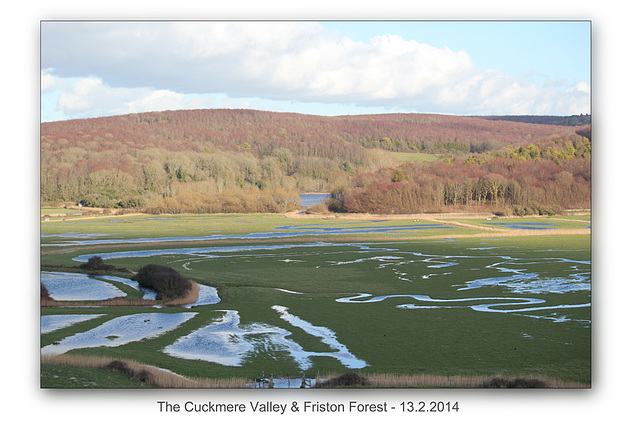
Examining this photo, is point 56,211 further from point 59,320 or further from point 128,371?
point 128,371

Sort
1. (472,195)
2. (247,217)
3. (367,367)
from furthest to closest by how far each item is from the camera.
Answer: (247,217) < (472,195) < (367,367)

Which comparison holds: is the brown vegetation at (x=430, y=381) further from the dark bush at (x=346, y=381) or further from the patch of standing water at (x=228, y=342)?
the patch of standing water at (x=228, y=342)

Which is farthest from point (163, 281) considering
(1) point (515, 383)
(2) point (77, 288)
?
(1) point (515, 383)

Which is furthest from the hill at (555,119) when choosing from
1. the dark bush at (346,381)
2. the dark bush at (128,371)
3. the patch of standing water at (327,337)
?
the dark bush at (128,371)

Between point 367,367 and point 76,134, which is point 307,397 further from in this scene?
point 76,134

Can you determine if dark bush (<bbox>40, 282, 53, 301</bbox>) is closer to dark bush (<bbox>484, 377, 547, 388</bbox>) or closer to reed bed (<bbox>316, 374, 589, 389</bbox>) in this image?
reed bed (<bbox>316, 374, 589, 389</bbox>)
